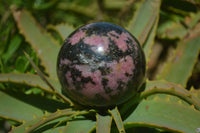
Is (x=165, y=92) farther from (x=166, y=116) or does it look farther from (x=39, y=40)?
(x=39, y=40)


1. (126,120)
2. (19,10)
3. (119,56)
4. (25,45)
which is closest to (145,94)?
(126,120)

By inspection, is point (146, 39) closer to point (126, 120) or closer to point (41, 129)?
point (126, 120)

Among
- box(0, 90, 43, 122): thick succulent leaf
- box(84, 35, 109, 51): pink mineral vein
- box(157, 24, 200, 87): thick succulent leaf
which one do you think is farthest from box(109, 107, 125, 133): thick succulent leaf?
box(157, 24, 200, 87): thick succulent leaf

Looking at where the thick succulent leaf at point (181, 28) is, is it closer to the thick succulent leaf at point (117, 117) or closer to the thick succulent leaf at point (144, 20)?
the thick succulent leaf at point (144, 20)

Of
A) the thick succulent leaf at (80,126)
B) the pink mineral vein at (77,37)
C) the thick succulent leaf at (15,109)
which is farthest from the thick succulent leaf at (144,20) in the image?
the thick succulent leaf at (15,109)

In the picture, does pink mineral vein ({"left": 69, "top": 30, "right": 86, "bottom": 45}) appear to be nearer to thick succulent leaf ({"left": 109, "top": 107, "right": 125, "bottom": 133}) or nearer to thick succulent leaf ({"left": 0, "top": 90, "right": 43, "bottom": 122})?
thick succulent leaf ({"left": 109, "top": 107, "right": 125, "bottom": 133})

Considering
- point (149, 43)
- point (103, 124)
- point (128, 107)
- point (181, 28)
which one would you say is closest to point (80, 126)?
point (103, 124)
